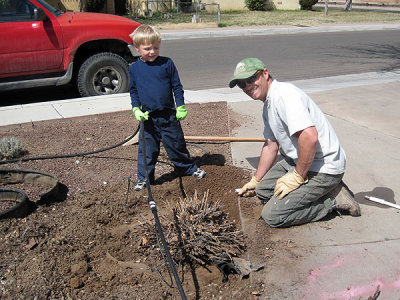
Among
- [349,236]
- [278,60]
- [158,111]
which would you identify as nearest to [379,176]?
[349,236]

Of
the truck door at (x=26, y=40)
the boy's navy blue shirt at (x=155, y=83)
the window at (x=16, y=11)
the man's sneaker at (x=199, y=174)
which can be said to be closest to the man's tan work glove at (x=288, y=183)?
the man's sneaker at (x=199, y=174)

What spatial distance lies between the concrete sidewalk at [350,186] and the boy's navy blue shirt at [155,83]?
1.36m

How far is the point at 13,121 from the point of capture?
658 cm

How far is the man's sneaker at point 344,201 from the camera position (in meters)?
3.86

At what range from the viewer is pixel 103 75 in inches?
316

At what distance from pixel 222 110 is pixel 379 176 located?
3.04 metres

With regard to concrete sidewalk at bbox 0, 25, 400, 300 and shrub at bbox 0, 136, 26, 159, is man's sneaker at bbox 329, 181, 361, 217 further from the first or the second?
shrub at bbox 0, 136, 26, 159

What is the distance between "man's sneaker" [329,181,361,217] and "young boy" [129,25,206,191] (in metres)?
1.56

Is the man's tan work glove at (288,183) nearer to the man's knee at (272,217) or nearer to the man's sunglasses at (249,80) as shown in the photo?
the man's knee at (272,217)

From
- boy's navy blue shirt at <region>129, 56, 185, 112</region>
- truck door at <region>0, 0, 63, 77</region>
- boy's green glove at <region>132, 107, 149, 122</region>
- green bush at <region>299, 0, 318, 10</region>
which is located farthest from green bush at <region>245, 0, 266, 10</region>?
boy's green glove at <region>132, 107, 149, 122</region>

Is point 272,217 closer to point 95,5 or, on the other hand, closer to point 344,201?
point 344,201

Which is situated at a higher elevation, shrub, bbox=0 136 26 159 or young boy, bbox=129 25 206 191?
young boy, bbox=129 25 206 191

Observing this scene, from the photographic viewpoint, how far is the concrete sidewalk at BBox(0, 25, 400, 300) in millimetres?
3109

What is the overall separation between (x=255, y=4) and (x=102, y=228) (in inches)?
1098
